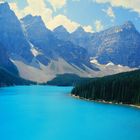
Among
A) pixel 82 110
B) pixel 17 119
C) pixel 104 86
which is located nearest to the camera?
pixel 17 119

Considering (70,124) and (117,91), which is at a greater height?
(117,91)

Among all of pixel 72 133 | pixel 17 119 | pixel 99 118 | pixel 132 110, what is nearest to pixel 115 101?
pixel 132 110

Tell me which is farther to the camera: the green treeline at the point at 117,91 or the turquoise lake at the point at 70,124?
the green treeline at the point at 117,91

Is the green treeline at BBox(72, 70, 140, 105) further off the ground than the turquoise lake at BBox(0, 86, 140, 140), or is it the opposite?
the green treeline at BBox(72, 70, 140, 105)

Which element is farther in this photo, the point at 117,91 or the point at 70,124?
the point at 117,91

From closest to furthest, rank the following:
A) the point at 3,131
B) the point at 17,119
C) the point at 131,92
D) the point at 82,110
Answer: the point at 3,131, the point at 17,119, the point at 82,110, the point at 131,92

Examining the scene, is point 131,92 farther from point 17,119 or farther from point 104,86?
point 17,119

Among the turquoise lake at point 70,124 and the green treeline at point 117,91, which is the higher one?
the green treeline at point 117,91

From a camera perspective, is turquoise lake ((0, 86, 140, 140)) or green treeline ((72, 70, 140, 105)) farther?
green treeline ((72, 70, 140, 105))

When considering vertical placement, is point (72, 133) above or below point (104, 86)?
below

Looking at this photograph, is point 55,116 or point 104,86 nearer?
point 55,116

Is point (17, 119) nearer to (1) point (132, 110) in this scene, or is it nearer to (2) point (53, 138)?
(2) point (53, 138)
